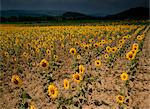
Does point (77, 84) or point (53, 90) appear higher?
point (53, 90)

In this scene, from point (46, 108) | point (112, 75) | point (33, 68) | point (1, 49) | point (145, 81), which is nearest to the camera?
point (46, 108)

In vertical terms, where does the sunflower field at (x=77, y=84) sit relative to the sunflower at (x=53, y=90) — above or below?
below

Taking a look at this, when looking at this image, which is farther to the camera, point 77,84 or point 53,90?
point 77,84

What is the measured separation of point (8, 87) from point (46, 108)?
235 centimetres

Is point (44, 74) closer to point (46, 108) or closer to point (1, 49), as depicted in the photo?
point (46, 108)

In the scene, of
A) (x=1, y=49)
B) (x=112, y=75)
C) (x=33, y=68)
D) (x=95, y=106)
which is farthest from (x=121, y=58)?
(x=1, y=49)

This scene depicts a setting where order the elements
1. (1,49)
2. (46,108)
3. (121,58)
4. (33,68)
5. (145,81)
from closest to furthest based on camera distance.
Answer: (46,108) < (145,81) < (33,68) < (121,58) < (1,49)

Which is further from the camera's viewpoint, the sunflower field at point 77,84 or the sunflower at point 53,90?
the sunflower field at point 77,84

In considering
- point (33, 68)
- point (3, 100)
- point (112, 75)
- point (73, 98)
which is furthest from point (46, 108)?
point (33, 68)

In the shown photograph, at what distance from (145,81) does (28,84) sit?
3.55 meters

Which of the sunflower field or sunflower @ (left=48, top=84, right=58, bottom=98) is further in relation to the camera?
the sunflower field

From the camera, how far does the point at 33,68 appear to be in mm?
11484

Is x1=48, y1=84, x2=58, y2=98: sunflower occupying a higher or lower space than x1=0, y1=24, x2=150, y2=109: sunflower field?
higher

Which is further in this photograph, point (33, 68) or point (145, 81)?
point (33, 68)
